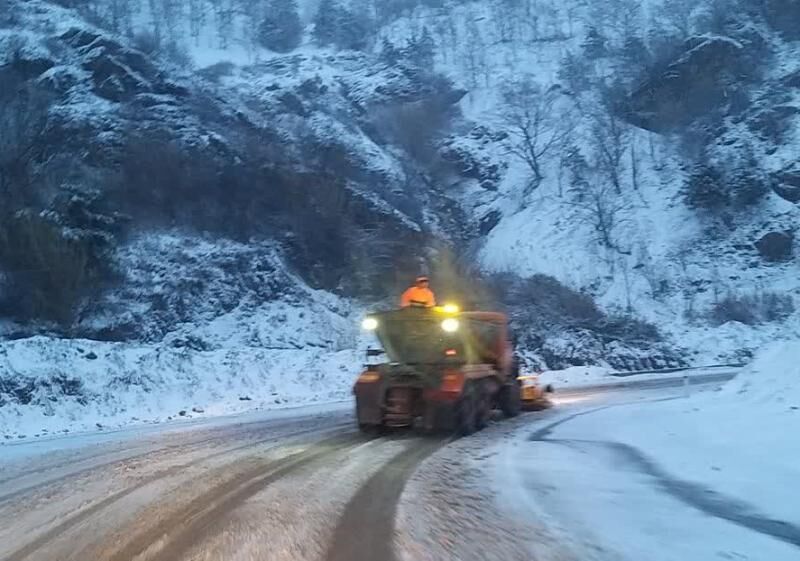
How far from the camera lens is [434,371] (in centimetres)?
1391

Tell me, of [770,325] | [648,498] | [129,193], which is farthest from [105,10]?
[648,498]

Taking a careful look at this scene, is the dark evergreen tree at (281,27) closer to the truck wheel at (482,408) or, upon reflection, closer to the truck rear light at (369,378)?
the truck wheel at (482,408)

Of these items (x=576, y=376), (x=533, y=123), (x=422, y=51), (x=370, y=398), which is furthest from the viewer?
(x=422, y=51)

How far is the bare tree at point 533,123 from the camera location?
54750 mm

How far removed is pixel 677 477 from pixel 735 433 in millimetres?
2197

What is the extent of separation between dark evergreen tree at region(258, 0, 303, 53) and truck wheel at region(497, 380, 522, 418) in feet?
188

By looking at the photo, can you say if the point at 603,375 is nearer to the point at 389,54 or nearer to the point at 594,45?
the point at 389,54

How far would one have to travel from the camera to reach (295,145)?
44.8 meters

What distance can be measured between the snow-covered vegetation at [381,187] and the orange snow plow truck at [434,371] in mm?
8035

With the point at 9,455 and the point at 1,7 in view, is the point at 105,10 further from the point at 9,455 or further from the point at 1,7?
the point at 9,455

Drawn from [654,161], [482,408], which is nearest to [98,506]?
[482,408]

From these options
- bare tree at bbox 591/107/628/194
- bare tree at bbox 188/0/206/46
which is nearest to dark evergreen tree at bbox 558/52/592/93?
bare tree at bbox 591/107/628/194

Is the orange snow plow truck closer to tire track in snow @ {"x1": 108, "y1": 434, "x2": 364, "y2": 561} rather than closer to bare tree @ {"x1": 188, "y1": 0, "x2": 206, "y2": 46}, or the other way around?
tire track in snow @ {"x1": 108, "y1": 434, "x2": 364, "y2": 561}

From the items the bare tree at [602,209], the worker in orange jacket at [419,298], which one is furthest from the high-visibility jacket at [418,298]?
the bare tree at [602,209]
